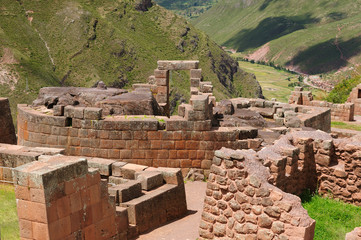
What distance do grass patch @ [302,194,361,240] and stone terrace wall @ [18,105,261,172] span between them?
460 cm

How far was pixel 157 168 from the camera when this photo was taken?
41.4 ft

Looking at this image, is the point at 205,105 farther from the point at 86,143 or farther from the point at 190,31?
the point at 190,31

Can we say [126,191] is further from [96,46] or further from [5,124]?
[96,46]

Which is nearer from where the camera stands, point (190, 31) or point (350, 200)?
point (350, 200)

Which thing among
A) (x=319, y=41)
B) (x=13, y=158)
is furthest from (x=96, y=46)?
(x=319, y=41)

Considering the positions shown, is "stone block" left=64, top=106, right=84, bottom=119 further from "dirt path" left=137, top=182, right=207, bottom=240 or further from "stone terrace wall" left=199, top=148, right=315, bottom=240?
"stone terrace wall" left=199, top=148, right=315, bottom=240

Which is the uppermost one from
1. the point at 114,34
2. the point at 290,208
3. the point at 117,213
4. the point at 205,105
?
the point at 114,34

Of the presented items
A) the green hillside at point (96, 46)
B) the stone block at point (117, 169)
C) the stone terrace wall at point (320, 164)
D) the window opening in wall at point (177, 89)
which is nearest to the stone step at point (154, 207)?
the stone block at point (117, 169)

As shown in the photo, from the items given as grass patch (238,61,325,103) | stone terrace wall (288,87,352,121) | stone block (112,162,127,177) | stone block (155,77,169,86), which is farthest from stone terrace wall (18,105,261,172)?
grass patch (238,61,325,103)

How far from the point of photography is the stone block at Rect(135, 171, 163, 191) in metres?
11.7

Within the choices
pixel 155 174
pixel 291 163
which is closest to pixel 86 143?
pixel 155 174

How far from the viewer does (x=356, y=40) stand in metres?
145

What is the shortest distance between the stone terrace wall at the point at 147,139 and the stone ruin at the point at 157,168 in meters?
0.03

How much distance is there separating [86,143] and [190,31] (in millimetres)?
90155
